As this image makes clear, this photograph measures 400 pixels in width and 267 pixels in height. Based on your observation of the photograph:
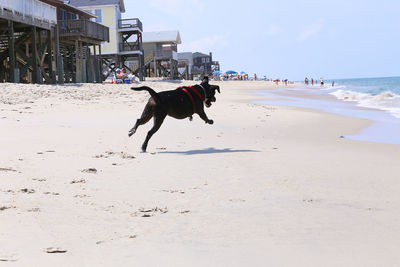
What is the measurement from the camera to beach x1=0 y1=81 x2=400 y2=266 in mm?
2889

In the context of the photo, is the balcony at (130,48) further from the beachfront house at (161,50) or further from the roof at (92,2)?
the beachfront house at (161,50)

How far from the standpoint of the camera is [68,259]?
8.96ft

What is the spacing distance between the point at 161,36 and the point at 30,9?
41.2 meters

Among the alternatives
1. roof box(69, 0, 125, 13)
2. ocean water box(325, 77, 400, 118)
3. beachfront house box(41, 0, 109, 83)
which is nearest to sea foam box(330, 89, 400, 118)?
ocean water box(325, 77, 400, 118)

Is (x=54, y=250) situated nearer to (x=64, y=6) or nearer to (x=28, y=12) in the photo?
(x=28, y=12)

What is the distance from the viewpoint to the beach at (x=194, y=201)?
114 inches

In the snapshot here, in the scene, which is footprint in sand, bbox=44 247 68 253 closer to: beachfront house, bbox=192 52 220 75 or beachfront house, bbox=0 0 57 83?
beachfront house, bbox=0 0 57 83

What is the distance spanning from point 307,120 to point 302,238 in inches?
434

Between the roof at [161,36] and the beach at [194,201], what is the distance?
177ft

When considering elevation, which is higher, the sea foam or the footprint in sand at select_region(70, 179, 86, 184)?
the footprint in sand at select_region(70, 179, 86, 184)

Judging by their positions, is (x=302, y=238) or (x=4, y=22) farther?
(x=4, y=22)

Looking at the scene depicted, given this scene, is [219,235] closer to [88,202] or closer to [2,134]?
[88,202]

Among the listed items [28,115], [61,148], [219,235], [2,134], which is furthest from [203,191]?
[28,115]

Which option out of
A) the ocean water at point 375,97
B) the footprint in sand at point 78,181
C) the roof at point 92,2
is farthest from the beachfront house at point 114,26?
the footprint in sand at point 78,181
